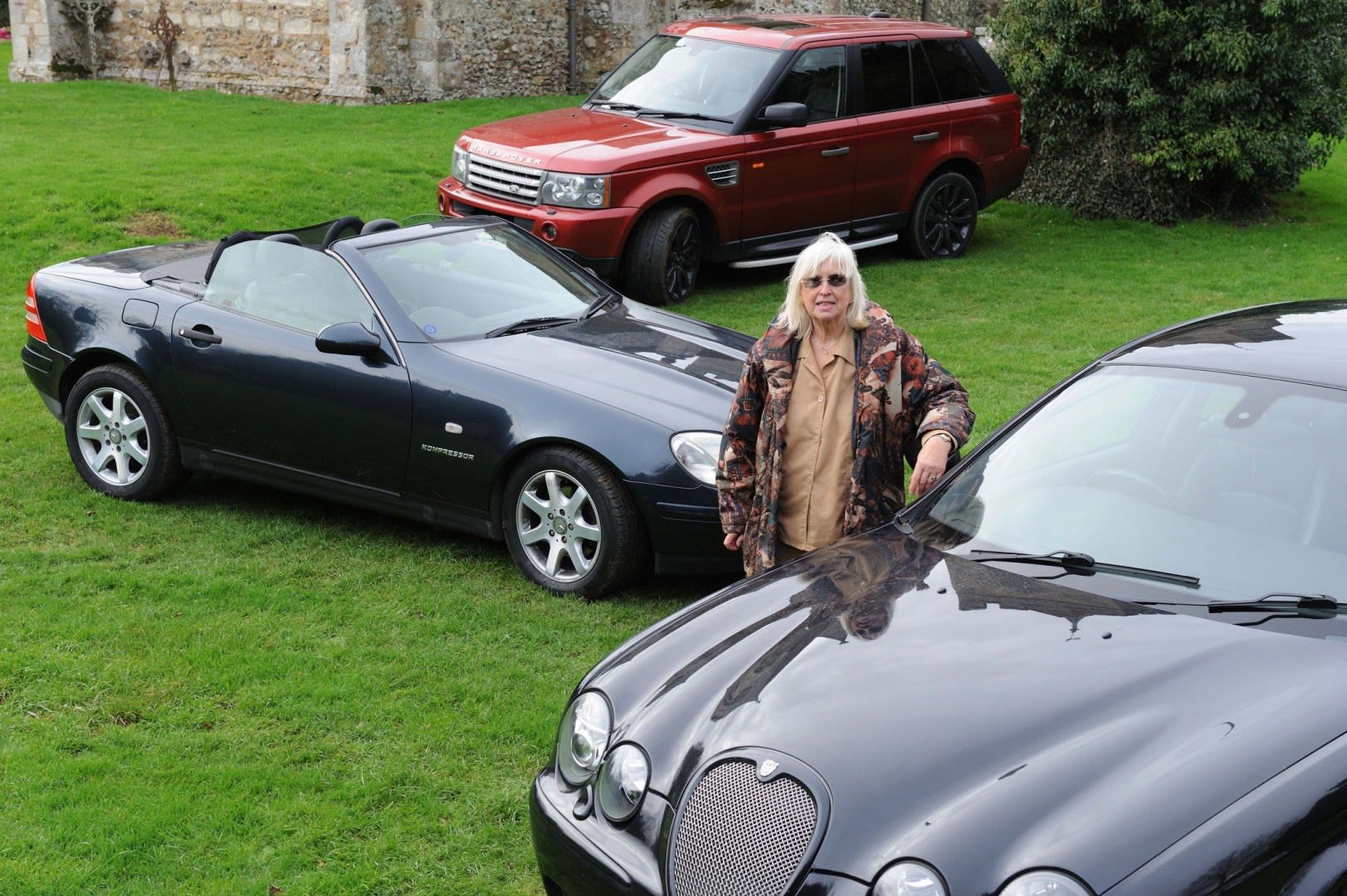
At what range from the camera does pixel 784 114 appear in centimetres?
1162

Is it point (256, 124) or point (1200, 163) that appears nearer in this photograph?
point (1200, 163)

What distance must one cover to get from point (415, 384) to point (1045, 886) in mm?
4327

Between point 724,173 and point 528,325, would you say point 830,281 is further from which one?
point 724,173

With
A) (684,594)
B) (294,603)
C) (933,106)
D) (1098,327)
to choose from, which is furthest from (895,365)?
(933,106)

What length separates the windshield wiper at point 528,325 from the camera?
6.78 metres

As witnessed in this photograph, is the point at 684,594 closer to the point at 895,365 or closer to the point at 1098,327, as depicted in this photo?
the point at 895,365

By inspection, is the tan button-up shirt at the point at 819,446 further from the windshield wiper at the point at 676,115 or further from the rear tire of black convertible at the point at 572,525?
the windshield wiper at the point at 676,115

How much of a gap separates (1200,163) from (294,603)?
40.9 feet

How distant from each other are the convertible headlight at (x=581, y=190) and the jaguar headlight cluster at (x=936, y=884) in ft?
28.4

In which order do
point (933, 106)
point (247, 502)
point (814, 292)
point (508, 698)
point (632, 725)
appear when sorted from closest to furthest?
point (632, 725)
point (814, 292)
point (508, 698)
point (247, 502)
point (933, 106)

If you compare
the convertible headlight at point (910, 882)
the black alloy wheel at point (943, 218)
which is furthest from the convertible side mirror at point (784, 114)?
the convertible headlight at point (910, 882)

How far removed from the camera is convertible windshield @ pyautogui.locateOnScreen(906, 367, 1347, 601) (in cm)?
367

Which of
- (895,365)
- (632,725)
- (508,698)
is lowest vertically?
(508,698)

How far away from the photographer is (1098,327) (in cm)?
1153
